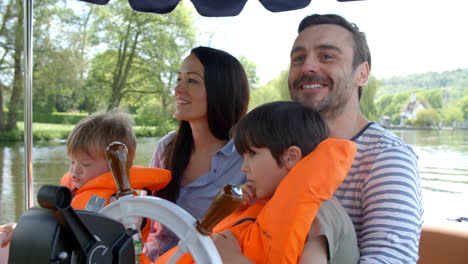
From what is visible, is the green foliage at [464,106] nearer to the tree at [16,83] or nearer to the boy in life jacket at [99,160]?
the boy in life jacket at [99,160]

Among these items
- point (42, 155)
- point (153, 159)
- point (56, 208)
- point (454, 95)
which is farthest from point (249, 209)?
point (42, 155)

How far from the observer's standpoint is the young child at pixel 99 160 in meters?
1.52

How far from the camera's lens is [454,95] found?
10352 mm

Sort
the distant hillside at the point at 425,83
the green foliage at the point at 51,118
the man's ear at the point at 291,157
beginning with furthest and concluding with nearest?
the green foliage at the point at 51,118, the distant hillside at the point at 425,83, the man's ear at the point at 291,157

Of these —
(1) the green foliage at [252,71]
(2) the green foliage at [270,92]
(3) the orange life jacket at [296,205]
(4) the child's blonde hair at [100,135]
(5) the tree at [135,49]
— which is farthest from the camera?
(5) the tree at [135,49]

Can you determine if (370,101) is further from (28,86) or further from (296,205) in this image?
(296,205)

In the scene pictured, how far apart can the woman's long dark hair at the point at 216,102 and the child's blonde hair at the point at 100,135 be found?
22 cm

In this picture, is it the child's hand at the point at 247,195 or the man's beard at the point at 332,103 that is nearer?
the child's hand at the point at 247,195

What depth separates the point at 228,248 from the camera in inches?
39.8

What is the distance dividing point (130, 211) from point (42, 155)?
13.2 metres

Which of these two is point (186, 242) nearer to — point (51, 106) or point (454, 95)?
point (454, 95)

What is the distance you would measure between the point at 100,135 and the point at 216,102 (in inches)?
19.2

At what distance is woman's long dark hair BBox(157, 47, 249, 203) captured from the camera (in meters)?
1.82

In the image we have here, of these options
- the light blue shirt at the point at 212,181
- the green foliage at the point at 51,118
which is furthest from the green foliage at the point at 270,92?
the light blue shirt at the point at 212,181
